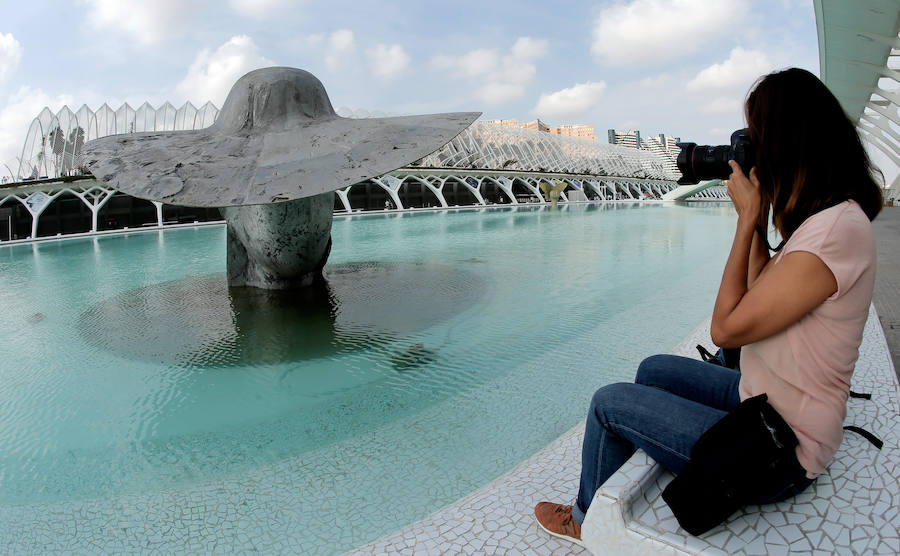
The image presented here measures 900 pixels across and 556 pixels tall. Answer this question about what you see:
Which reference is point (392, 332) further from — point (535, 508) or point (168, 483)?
point (535, 508)

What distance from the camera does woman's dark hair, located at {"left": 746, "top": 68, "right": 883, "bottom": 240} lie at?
1092mm

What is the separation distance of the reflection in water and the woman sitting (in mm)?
2540

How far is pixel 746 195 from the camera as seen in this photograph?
1.22 m

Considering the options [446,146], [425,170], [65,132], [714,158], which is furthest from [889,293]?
[65,132]

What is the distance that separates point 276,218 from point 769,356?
4613mm

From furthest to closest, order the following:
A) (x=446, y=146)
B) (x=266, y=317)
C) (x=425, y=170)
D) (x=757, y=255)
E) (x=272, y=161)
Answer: (x=446, y=146) < (x=425, y=170) < (x=266, y=317) < (x=272, y=161) < (x=757, y=255)

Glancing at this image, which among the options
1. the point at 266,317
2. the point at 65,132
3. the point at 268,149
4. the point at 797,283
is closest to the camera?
the point at 797,283

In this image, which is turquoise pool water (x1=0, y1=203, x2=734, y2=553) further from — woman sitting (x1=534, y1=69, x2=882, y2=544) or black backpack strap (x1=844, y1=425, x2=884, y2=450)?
black backpack strap (x1=844, y1=425, x2=884, y2=450)

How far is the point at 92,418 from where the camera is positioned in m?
2.88

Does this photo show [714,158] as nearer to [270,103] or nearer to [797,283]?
[797,283]

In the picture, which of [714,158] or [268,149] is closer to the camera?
[714,158]

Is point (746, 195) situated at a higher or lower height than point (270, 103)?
lower

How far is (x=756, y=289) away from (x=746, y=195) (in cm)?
25

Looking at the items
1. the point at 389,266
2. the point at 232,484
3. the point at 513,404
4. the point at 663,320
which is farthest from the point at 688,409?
the point at 389,266
